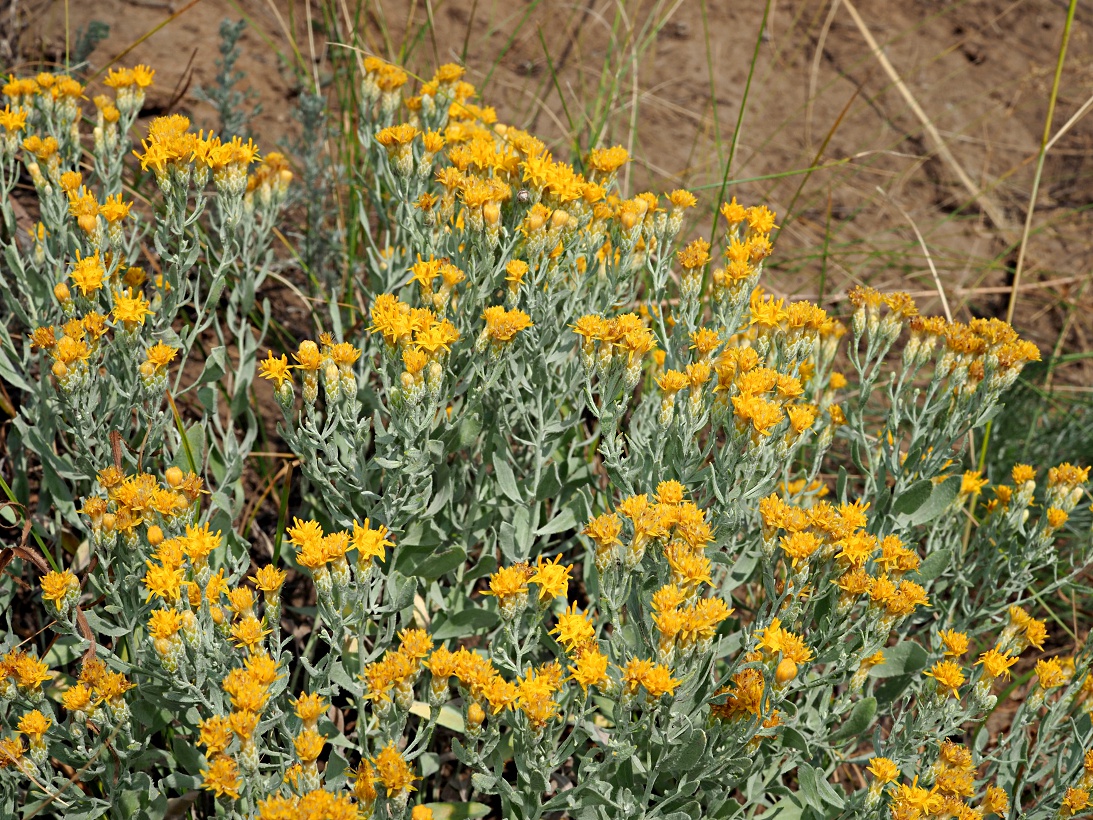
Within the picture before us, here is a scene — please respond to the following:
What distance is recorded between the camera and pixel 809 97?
18.3 ft

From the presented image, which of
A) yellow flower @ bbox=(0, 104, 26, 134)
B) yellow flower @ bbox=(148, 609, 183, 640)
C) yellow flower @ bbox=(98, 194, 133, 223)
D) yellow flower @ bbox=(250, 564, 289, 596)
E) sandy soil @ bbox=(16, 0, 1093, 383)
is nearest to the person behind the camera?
yellow flower @ bbox=(148, 609, 183, 640)

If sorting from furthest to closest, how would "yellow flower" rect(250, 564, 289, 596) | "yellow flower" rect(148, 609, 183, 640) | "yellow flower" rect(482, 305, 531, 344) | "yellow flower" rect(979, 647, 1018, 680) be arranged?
1. "yellow flower" rect(482, 305, 531, 344)
2. "yellow flower" rect(979, 647, 1018, 680)
3. "yellow flower" rect(250, 564, 289, 596)
4. "yellow flower" rect(148, 609, 183, 640)

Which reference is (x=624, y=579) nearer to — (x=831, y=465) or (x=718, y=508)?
(x=718, y=508)

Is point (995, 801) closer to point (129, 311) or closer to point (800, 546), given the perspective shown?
point (800, 546)

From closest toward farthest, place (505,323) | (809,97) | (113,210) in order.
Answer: (505,323) < (113,210) < (809,97)

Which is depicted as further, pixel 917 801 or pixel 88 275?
pixel 88 275

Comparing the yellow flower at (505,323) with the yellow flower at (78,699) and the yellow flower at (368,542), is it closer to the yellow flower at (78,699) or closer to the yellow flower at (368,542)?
the yellow flower at (368,542)

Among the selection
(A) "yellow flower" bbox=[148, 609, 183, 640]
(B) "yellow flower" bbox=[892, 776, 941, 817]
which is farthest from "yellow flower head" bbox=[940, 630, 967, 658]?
(A) "yellow flower" bbox=[148, 609, 183, 640]

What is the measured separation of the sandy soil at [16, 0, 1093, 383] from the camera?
15.7 ft

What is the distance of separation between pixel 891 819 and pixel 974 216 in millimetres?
3590

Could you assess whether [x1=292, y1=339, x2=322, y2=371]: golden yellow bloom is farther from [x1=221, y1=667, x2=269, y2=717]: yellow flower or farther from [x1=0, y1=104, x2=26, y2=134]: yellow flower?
[x1=0, y1=104, x2=26, y2=134]: yellow flower

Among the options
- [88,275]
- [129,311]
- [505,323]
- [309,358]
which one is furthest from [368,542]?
[88,275]

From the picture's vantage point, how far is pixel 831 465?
14.1 feet

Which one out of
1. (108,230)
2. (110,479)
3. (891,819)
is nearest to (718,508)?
(891,819)
